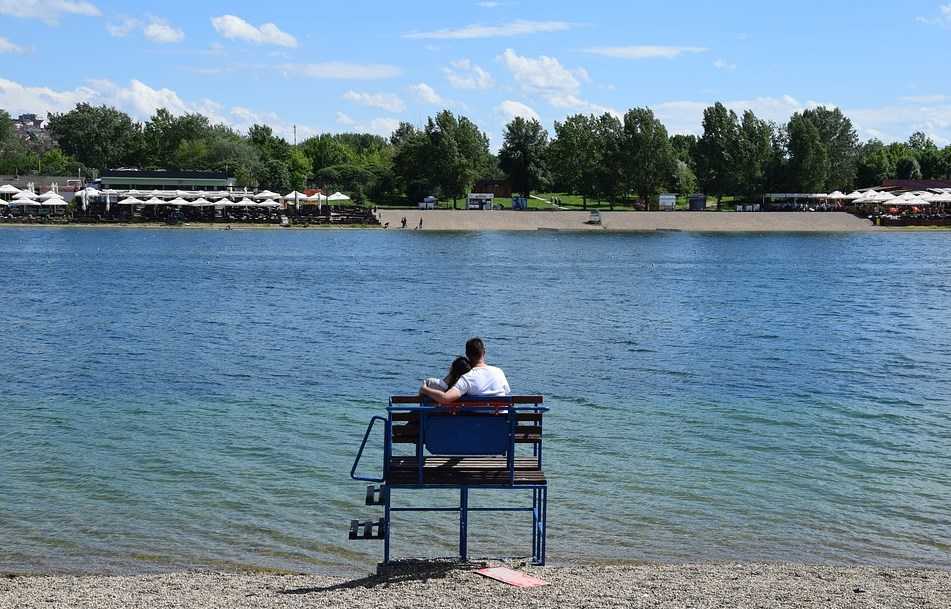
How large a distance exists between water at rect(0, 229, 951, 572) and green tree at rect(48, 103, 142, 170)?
475ft

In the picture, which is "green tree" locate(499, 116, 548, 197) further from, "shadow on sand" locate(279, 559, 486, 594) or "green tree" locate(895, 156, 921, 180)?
"shadow on sand" locate(279, 559, 486, 594)

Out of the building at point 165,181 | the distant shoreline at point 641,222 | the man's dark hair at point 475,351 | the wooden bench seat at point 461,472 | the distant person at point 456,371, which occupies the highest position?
the building at point 165,181

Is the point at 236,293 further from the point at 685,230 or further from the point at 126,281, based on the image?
the point at 685,230

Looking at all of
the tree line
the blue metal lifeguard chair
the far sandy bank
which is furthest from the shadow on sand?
the tree line

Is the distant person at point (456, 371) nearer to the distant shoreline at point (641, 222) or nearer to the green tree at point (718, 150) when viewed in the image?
the distant shoreline at point (641, 222)

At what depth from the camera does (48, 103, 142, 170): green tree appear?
7372 inches

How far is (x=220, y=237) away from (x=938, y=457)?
86938mm

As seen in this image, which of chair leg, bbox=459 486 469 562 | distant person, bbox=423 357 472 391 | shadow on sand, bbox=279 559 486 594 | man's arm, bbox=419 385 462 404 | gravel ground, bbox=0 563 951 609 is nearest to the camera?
gravel ground, bbox=0 563 951 609

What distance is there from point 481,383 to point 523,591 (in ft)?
6.87

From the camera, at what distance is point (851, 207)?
130750 millimetres

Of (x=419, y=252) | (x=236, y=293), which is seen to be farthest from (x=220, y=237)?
(x=236, y=293)

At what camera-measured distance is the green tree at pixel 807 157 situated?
132375mm

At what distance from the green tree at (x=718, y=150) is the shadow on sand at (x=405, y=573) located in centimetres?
12831

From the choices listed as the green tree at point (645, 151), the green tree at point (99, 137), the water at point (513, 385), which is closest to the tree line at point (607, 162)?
the green tree at point (645, 151)
